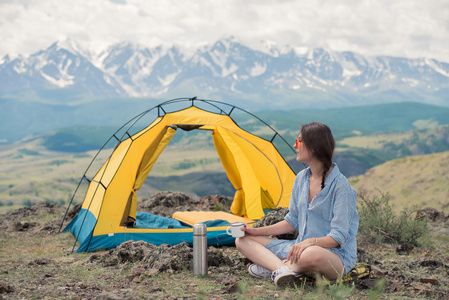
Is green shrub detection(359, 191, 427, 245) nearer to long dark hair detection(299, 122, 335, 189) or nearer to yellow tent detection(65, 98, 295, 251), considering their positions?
yellow tent detection(65, 98, 295, 251)

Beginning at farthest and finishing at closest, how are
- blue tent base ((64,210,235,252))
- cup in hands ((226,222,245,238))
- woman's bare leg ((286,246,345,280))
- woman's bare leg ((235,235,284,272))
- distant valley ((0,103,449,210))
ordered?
distant valley ((0,103,449,210)) → blue tent base ((64,210,235,252)) → cup in hands ((226,222,245,238)) → woman's bare leg ((235,235,284,272)) → woman's bare leg ((286,246,345,280))

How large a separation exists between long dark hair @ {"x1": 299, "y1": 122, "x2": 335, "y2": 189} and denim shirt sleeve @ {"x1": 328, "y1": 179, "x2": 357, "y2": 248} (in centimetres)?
30

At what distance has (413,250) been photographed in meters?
7.19

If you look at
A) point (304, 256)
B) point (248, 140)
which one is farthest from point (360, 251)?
point (248, 140)

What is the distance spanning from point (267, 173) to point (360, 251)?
3.87 m

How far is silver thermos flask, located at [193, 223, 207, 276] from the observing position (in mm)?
4926

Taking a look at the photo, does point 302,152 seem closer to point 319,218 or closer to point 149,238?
point 319,218

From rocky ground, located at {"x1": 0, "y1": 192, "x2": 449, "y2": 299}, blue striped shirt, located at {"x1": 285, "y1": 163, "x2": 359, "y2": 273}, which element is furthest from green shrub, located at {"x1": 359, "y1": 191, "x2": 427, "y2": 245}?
blue striped shirt, located at {"x1": 285, "y1": 163, "x2": 359, "y2": 273}

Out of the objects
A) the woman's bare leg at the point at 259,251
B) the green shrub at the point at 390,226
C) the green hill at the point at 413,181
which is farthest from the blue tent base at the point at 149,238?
the green hill at the point at 413,181

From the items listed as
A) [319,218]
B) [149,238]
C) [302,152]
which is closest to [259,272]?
[319,218]

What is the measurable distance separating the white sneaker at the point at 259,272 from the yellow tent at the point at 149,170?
3.13 m

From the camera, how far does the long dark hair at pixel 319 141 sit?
4.02 meters

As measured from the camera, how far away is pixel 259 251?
4496mm

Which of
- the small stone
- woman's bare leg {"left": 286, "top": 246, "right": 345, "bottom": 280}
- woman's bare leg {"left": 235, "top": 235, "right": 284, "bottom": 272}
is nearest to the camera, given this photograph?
woman's bare leg {"left": 286, "top": 246, "right": 345, "bottom": 280}
